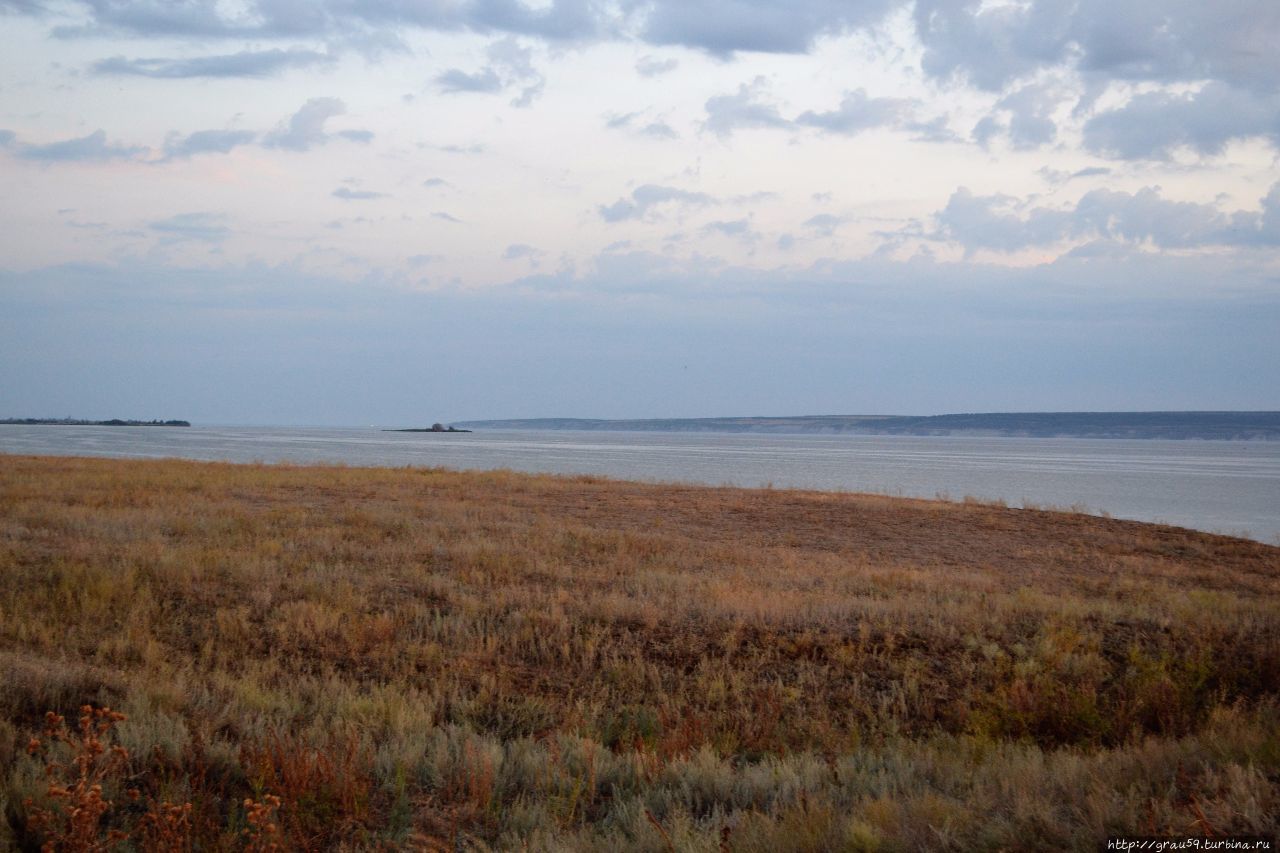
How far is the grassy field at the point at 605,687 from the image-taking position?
15.0 feet

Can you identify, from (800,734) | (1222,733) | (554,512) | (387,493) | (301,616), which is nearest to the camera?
(1222,733)

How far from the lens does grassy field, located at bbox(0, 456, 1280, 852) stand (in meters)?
4.59

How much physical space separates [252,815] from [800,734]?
4652 mm

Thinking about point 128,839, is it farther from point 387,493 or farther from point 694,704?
point 387,493

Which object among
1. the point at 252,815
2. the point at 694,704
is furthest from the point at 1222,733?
the point at 252,815

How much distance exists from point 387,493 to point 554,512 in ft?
19.2

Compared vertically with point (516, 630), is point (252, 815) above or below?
above

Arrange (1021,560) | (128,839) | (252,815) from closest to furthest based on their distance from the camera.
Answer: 1. (252,815)
2. (128,839)
3. (1021,560)

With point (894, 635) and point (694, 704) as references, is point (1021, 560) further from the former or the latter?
point (694, 704)

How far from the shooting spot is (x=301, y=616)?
9836mm

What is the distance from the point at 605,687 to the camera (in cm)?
834

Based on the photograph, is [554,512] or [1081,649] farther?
[554,512]

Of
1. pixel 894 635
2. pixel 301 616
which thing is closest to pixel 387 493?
pixel 301 616

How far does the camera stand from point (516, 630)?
998 centimetres
